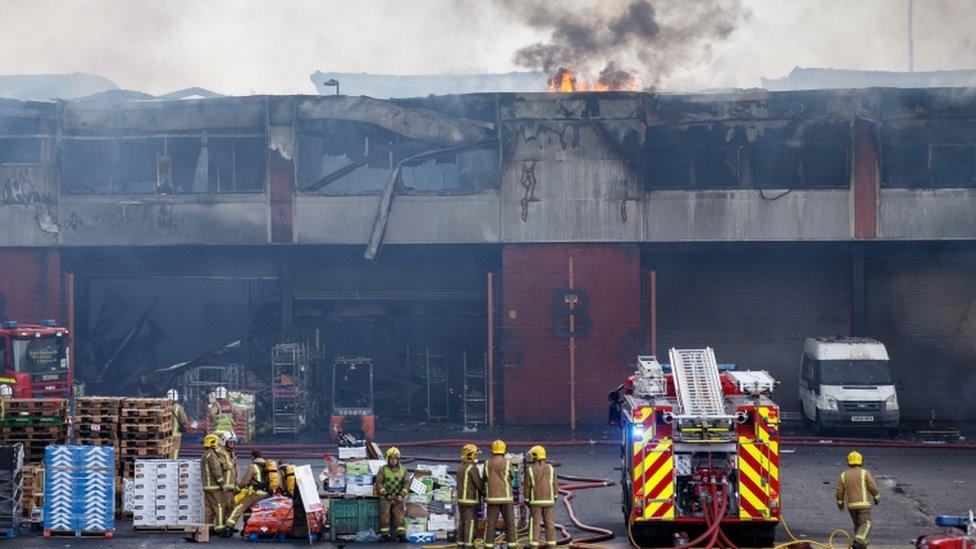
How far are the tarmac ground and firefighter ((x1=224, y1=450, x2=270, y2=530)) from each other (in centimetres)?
52

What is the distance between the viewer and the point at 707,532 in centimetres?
1791

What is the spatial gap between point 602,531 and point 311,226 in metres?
16.9

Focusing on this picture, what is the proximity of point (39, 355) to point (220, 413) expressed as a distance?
4869mm

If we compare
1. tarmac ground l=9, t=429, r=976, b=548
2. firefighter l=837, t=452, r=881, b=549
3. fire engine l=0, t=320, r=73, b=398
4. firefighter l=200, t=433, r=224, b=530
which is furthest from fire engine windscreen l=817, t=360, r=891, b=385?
fire engine l=0, t=320, r=73, b=398

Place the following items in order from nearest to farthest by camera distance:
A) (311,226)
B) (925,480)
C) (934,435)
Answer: (925,480) → (934,435) → (311,226)

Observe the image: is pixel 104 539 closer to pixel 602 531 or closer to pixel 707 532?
pixel 602 531

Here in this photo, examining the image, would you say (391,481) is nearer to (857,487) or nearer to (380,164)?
(857,487)

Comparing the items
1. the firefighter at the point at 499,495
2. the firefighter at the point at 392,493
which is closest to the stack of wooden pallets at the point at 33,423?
the firefighter at the point at 392,493

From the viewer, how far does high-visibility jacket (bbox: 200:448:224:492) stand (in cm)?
1986

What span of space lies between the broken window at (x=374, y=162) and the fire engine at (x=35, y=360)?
7.52m

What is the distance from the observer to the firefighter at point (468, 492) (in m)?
18.2

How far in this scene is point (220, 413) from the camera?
30.0 metres

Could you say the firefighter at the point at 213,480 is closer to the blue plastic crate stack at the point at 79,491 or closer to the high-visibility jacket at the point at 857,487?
the blue plastic crate stack at the point at 79,491

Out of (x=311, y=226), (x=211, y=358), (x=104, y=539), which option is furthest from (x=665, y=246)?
(x=104, y=539)
